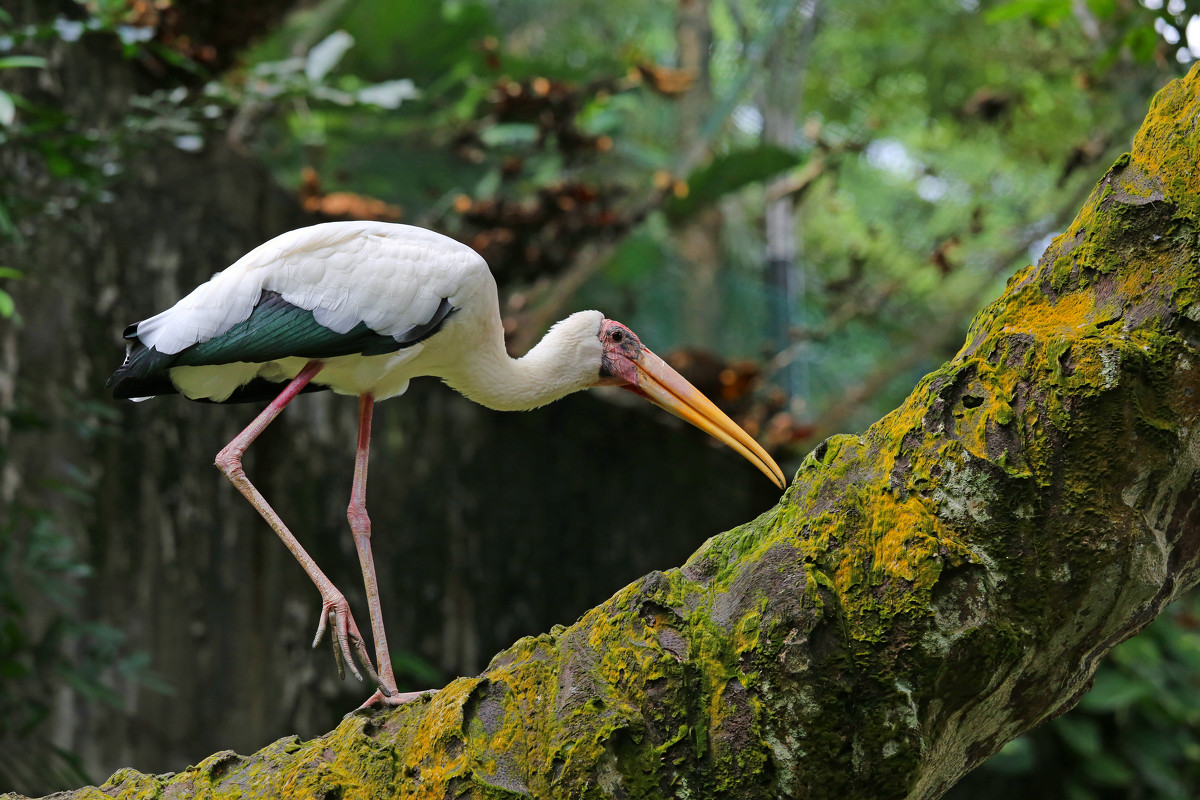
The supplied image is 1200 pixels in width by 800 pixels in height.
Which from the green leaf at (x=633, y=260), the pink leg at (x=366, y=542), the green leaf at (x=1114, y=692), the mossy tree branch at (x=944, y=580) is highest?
the mossy tree branch at (x=944, y=580)

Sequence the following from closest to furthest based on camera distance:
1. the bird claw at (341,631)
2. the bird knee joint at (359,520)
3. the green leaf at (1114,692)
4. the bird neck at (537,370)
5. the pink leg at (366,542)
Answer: the bird claw at (341,631) < the pink leg at (366,542) < the bird knee joint at (359,520) < the bird neck at (537,370) < the green leaf at (1114,692)

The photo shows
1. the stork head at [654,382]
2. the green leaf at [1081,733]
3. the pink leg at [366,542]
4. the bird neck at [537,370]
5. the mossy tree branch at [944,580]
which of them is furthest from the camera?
the green leaf at [1081,733]

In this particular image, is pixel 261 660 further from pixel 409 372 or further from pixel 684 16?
pixel 684 16

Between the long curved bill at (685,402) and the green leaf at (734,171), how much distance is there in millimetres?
3685

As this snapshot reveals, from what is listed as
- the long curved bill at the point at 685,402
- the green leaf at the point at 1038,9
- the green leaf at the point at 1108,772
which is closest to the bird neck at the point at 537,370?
the long curved bill at the point at 685,402

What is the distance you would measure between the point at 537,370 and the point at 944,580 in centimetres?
210

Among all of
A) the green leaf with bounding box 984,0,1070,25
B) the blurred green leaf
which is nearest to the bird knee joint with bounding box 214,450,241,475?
the green leaf with bounding box 984,0,1070,25

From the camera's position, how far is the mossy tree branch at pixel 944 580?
1.99 meters

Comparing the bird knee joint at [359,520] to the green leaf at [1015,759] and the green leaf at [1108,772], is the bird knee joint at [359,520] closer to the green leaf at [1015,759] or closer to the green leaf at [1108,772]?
the green leaf at [1015,759]

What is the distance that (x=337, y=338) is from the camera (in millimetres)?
3322

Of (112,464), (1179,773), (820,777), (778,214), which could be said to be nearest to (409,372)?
(820,777)

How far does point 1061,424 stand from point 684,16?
7.84 metres

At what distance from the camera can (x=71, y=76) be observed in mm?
5676

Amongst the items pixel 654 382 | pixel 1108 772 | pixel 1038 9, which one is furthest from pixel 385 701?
pixel 1108 772
